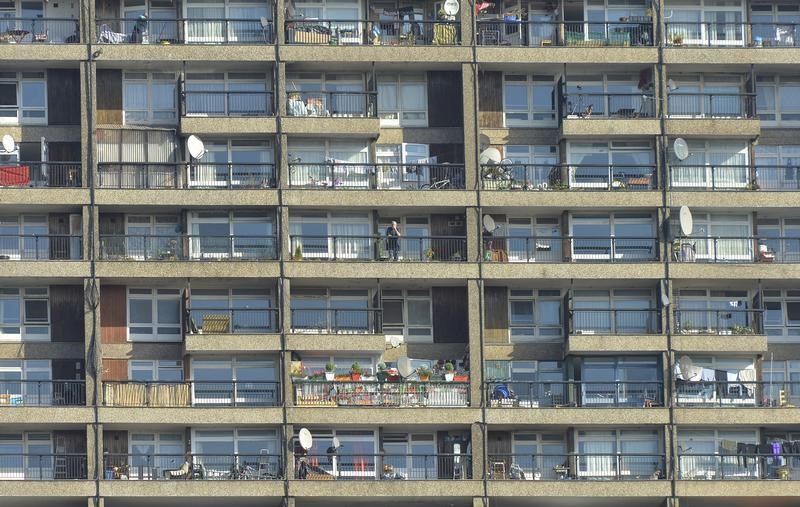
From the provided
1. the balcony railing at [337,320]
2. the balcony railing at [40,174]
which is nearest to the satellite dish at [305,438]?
the balcony railing at [337,320]

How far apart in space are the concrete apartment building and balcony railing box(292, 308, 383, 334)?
5.5 inches

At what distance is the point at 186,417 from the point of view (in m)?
97.9

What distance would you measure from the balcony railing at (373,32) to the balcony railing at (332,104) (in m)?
2.13

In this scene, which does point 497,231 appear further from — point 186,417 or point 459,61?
point 186,417

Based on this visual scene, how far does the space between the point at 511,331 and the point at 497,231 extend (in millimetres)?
4084

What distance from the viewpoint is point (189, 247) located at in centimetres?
10019

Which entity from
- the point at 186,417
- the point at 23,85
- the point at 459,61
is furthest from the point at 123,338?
the point at 459,61

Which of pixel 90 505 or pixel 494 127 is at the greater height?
pixel 494 127

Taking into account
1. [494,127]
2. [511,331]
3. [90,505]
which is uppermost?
[494,127]

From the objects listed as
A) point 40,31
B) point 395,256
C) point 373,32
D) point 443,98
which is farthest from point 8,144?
point 443,98

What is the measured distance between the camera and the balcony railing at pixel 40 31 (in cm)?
10125

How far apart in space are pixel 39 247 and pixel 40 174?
2.91 m

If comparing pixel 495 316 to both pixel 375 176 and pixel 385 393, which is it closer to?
pixel 385 393

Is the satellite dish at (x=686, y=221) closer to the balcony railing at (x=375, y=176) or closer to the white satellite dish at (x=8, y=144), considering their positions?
the balcony railing at (x=375, y=176)
